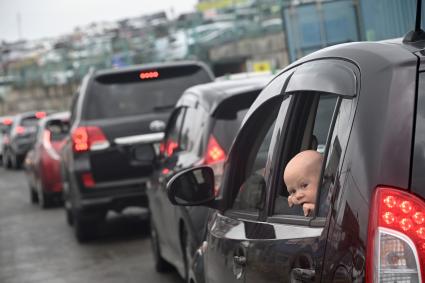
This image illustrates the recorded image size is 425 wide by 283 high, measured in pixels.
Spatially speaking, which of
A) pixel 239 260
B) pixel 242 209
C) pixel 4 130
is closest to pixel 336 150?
pixel 239 260

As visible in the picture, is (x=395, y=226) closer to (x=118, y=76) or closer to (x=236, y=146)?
(x=236, y=146)

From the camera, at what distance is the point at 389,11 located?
41.4 feet

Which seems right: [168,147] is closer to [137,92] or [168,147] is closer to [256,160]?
[137,92]

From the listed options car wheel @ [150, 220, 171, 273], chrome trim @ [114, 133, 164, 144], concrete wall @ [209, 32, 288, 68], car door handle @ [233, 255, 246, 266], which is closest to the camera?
car door handle @ [233, 255, 246, 266]

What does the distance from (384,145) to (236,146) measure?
70.4 inches

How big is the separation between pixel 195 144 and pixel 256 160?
159 inches

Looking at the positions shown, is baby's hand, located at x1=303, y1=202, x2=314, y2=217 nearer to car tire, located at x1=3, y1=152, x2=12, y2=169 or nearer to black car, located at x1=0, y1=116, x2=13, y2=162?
car tire, located at x1=3, y1=152, x2=12, y2=169

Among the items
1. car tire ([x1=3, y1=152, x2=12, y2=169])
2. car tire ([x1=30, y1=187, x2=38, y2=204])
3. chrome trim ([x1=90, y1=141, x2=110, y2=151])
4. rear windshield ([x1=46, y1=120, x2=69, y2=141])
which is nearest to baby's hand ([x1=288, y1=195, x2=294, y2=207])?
chrome trim ([x1=90, y1=141, x2=110, y2=151])

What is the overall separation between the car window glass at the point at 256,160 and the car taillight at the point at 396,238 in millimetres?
1296

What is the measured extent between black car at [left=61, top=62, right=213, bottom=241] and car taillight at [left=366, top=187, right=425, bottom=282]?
9.89m

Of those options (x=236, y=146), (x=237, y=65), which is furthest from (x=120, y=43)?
(x=236, y=146)

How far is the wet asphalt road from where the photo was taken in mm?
Answer: 11008

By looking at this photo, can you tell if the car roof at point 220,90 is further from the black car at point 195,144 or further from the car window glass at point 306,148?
the car window glass at point 306,148

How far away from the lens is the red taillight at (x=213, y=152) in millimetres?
8367
